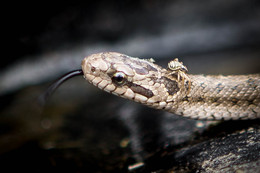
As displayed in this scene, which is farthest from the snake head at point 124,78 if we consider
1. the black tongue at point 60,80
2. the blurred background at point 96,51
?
the blurred background at point 96,51

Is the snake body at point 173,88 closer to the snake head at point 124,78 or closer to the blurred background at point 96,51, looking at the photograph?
the snake head at point 124,78

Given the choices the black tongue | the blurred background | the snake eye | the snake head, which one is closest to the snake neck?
the snake head

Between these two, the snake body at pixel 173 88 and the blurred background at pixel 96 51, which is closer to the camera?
the snake body at pixel 173 88

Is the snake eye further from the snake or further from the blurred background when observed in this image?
the blurred background

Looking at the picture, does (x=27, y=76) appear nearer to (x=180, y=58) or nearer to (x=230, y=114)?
(x=180, y=58)

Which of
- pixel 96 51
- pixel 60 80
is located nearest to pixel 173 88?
pixel 60 80

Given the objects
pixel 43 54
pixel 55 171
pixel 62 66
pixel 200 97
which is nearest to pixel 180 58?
pixel 62 66
